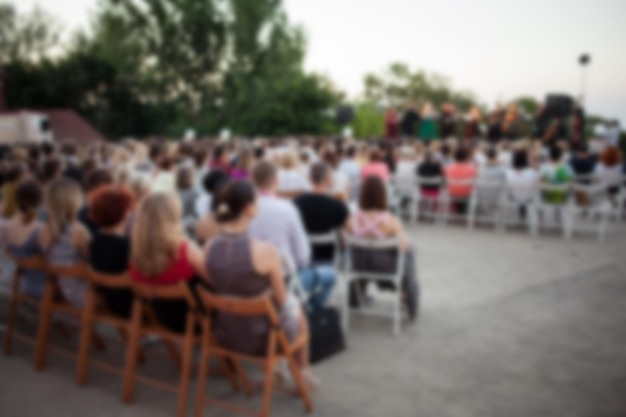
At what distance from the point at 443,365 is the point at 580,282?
2.80 m

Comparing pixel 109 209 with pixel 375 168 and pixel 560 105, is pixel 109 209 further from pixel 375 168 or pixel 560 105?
pixel 560 105

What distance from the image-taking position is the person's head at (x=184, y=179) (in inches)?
222

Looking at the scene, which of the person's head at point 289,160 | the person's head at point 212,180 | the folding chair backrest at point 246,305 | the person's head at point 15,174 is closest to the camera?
the folding chair backrest at point 246,305

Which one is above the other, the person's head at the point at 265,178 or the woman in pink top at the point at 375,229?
the person's head at the point at 265,178

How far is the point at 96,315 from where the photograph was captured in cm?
331

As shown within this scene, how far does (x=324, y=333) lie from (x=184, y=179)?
113 inches

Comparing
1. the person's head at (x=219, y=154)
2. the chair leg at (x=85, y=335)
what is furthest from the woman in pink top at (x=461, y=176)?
the chair leg at (x=85, y=335)

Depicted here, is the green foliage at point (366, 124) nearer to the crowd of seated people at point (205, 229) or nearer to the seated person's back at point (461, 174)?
the seated person's back at point (461, 174)

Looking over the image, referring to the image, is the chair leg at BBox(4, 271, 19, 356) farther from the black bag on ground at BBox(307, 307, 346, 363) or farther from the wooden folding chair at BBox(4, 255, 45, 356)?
the black bag on ground at BBox(307, 307, 346, 363)

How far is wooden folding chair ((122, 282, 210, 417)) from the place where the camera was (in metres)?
2.78

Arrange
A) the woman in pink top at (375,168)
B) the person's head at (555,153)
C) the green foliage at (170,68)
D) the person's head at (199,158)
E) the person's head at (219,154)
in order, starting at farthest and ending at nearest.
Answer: the green foliage at (170,68), the person's head at (555,153), the woman in pink top at (375,168), the person's head at (219,154), the person's head at (199,158)

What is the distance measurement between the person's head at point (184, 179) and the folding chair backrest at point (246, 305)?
3.18 metres

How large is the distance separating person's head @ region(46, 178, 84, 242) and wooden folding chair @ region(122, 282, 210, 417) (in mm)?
958

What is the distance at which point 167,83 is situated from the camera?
3328cm
